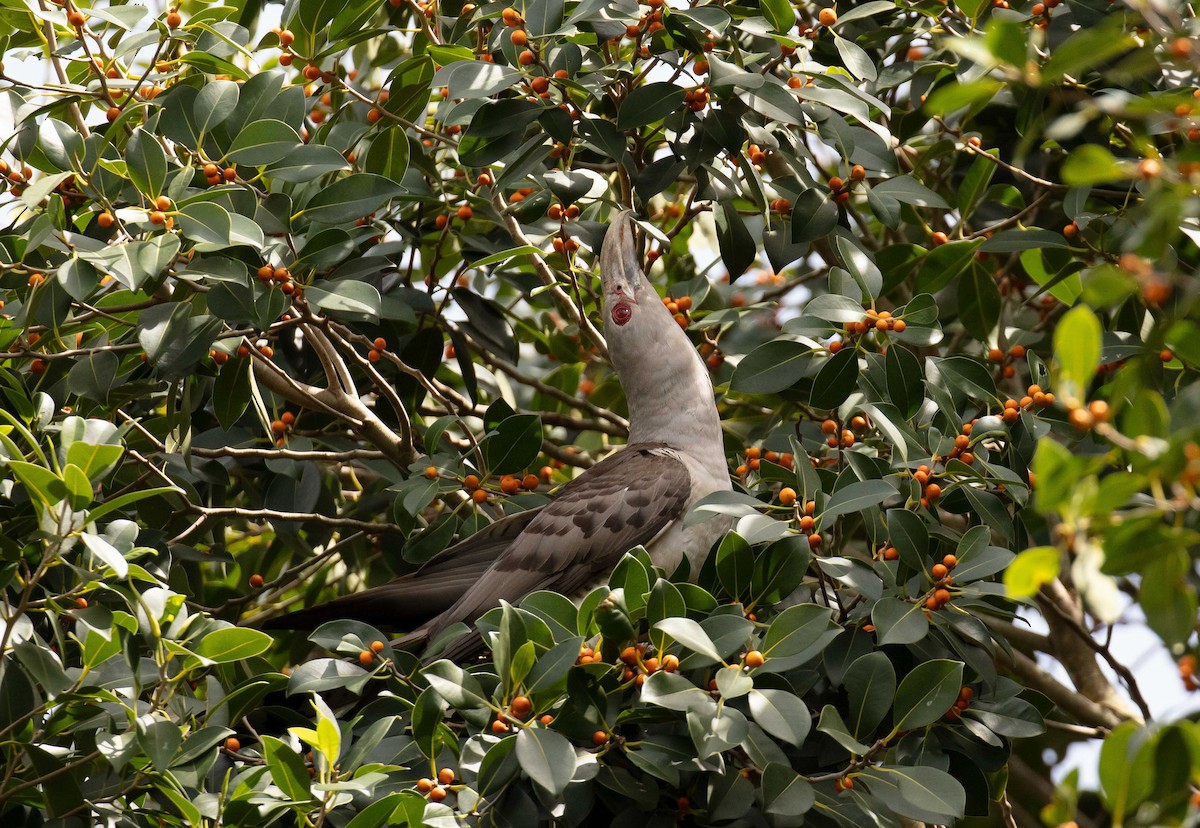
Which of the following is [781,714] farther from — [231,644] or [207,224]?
[207,224]

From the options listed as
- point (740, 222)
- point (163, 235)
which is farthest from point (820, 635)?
point (163, 235)

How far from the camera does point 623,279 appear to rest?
13.4ft

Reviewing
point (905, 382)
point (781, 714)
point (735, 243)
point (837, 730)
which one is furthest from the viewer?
point (735, 243)

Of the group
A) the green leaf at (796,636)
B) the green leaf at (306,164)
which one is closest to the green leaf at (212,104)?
the green leaf at (306,164)

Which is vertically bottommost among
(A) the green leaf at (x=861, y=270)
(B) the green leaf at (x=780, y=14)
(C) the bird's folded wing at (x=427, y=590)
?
(C) the bird's folded wing at (x=427, y=590)

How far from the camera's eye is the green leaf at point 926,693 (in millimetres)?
2756

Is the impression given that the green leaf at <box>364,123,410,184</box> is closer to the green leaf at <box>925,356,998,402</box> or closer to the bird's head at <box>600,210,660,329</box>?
the bird's head at <box>600,210,660,329</box>

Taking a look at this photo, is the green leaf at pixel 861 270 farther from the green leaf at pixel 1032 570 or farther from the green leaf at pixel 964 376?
the green leaf at pixel 1032 570

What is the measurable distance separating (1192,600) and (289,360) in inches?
136

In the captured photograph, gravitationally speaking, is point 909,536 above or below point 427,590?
above

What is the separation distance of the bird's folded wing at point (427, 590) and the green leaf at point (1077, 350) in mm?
2465

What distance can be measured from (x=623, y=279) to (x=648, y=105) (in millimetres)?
795

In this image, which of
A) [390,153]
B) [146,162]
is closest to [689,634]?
[146,162]

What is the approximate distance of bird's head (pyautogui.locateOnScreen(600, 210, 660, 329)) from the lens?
13.3ft
